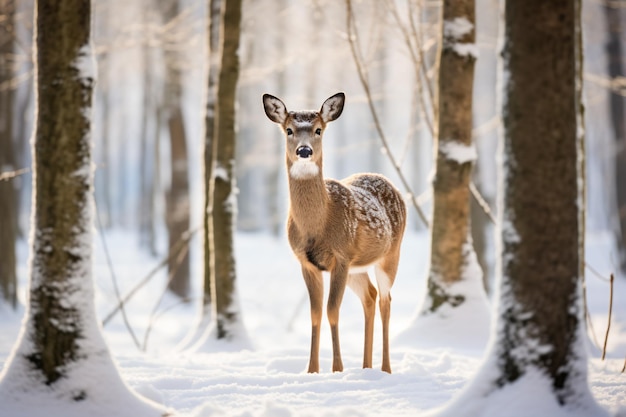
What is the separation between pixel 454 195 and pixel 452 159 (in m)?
0.40

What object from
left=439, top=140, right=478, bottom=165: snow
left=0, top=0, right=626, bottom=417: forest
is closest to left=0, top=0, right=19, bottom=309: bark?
left=0, top=0, right=626, bottom=417: forest

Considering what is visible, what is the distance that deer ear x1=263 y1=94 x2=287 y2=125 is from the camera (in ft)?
19.6

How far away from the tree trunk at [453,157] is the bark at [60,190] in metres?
4.54

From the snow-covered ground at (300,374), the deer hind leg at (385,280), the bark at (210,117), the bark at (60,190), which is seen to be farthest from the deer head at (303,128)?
the bark at (210,117)

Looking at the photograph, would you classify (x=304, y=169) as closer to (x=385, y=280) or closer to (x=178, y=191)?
(x=385, y=280)

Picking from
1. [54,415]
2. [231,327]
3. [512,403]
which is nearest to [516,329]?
[512,403]

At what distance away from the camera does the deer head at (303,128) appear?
19.2 feet

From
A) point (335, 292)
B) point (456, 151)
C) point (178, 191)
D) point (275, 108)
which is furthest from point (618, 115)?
point (335, 292)

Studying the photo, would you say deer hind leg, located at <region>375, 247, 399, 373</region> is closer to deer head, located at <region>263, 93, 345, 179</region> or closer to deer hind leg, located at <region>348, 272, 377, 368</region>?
deer hind leg, located at <region>348, 272, 377, 368</region>

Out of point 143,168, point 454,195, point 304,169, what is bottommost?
point 454,195

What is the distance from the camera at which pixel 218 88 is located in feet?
27.9

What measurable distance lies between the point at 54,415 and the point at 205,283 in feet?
17.5

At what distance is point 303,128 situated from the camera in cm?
585

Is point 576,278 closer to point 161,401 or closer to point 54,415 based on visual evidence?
point 161,401
